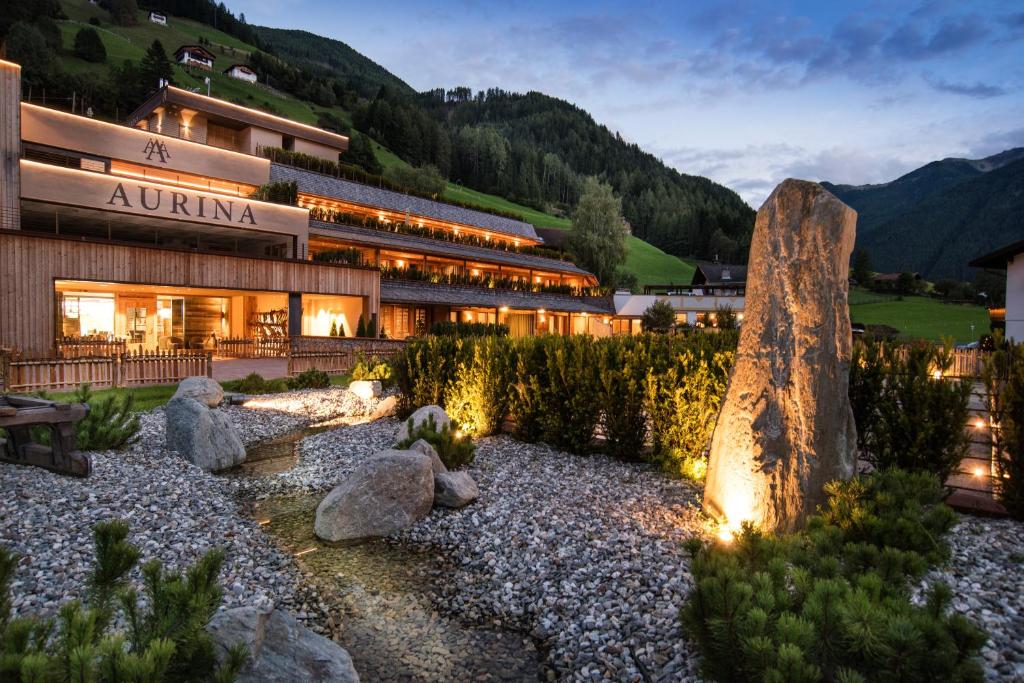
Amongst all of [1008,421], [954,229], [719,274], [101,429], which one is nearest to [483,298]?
[101,429]

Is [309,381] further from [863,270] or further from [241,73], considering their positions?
[241,73]

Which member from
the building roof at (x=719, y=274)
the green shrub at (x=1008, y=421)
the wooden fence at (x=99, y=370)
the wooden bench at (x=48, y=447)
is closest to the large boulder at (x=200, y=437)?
the wooden bench at (x=48, y=447)

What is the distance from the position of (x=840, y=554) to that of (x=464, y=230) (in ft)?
158

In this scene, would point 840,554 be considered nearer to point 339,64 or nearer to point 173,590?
point 173,590

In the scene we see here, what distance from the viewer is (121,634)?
2.13 m

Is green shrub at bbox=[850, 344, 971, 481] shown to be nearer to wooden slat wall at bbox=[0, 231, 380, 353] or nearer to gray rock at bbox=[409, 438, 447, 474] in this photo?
gray rock at bbox=[409, 438, 447, 474]

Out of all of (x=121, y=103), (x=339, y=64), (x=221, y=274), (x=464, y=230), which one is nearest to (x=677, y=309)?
(x=464, y=230)

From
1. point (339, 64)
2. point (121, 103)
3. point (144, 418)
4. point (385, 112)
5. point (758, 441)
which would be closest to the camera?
point (758, 441)

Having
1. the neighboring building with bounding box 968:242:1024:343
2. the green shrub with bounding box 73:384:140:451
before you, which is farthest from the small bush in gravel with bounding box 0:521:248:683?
the neighboring building with bounding box 968:242:1024:343

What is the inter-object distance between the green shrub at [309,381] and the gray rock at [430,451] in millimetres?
11185

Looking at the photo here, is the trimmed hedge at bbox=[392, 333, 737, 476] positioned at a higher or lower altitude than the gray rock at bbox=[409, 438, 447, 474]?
higher

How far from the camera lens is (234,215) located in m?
27.6

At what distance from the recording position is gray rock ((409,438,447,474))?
7.98 m

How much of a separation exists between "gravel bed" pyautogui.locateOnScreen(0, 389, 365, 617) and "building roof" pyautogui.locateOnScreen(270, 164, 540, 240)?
3317 centimetres
